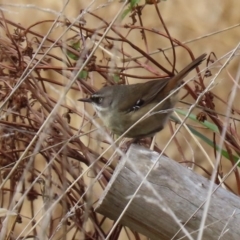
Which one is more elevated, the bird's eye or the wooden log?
the bird's eye

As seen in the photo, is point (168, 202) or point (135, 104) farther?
point (135, 104)

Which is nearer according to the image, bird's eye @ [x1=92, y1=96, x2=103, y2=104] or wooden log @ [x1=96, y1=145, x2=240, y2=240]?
wooden log @ [x1=96, y1=145, x2=240, y2=240]

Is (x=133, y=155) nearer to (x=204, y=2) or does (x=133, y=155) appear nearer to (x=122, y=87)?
(x=122, y=87)

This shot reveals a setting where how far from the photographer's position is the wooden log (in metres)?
1.65

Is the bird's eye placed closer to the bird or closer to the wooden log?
the bird

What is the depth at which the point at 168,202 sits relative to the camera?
1.66 meters

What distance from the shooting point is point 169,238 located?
1.71m

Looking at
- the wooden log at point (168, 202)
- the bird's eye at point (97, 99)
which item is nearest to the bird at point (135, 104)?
the bird's eye at point (97, 99)

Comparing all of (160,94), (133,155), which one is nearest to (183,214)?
(133,155)

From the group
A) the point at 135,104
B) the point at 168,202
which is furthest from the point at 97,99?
the point at 168,202

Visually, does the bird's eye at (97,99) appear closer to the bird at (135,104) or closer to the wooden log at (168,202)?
the bird at (135,104)

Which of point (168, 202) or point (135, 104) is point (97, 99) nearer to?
point (135, 104)

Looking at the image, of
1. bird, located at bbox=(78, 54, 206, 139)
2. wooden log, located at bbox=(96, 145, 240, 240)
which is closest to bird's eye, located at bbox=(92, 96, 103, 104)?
bird, located at bbox=(78, 54, 206, 139)

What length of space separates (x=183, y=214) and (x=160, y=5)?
68.1 inches
